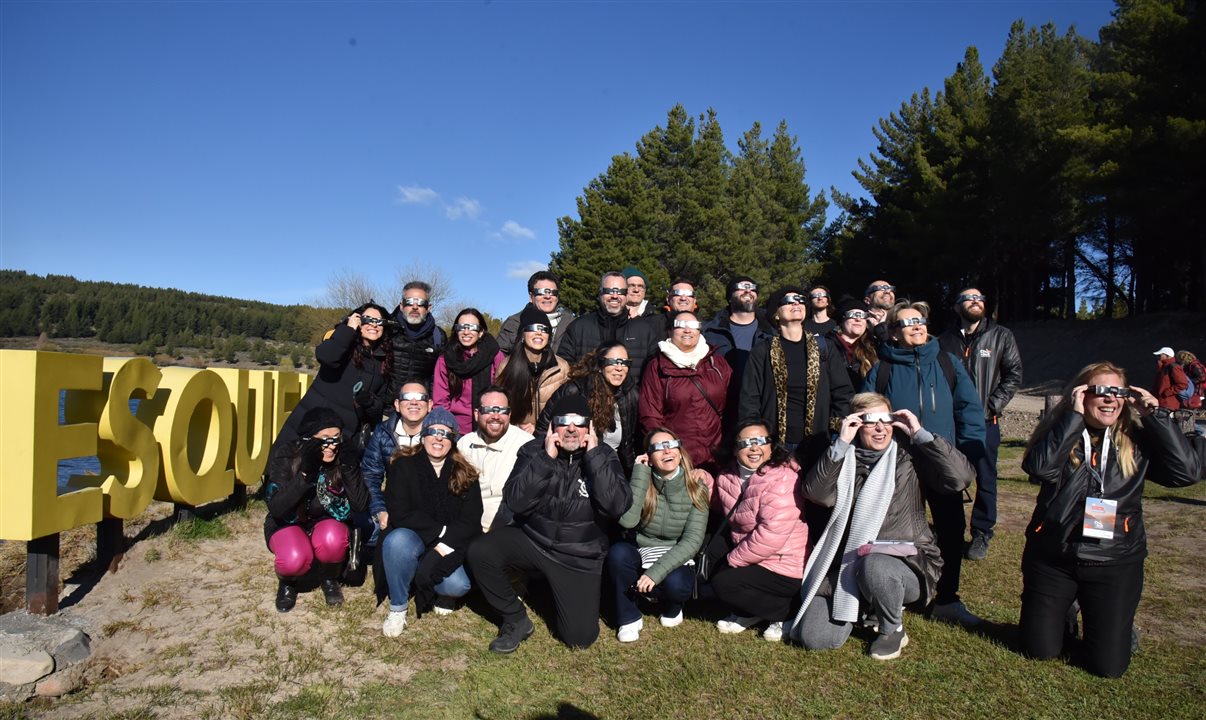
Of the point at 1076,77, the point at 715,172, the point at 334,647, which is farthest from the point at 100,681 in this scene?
the point at 715,172

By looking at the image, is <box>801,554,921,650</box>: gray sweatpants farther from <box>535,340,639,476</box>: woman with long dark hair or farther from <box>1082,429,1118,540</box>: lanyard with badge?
<box>535,340,639,476</box>: woman with long dark hair

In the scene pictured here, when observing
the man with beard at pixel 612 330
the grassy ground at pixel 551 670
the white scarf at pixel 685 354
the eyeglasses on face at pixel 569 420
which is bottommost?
the grassy ground at pixel 551 670

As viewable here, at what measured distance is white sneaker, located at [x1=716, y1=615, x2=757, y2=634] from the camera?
14.2ft

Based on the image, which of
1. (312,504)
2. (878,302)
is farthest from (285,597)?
(878,302)

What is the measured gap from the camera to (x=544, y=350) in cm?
525

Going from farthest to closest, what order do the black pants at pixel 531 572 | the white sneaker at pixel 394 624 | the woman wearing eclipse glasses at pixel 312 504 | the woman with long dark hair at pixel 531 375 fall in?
the woman with long dark hair at pixel 531 375, the woman wearing eclipse glasses at pixel 312 504, the white sneaker at pixel 394 624, the black pants at pixel 531 572

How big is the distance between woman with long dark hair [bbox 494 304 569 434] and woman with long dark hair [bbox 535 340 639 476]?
14 cm

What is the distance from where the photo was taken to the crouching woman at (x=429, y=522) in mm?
4453

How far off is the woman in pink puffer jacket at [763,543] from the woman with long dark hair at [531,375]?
4.79ft

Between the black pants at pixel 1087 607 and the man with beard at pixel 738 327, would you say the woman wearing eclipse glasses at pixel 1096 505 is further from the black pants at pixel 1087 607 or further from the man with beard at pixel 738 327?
the man with beard at pixel 738 327

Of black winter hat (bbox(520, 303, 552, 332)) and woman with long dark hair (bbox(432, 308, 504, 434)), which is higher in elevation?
black winter hat (bbox(520, 303, 552, 332))

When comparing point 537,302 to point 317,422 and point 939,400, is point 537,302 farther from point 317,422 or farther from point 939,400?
point 939,400

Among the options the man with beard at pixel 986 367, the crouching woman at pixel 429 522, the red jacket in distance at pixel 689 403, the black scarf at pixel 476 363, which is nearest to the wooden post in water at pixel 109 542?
the crouching woman at pixel 429 522

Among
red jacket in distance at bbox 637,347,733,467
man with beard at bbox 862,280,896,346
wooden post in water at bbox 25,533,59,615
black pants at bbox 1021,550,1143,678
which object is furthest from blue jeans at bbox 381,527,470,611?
man with beard at bbox 862,280,896,346
